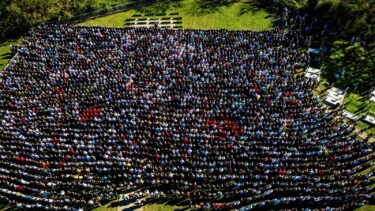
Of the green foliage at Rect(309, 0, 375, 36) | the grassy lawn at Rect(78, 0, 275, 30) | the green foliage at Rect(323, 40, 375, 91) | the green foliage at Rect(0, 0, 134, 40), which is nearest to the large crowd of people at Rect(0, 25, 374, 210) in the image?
the green foliage at Rect(323, 40, 375, 91)

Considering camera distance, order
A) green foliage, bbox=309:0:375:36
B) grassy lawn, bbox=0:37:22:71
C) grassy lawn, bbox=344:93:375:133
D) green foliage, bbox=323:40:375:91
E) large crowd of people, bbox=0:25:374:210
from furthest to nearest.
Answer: grassy lawn, bbox=0:37:22:71, green foliage, bbox=309:0:375:36, green foliage, bbox=323:40:375:91, grassy lawn, bbox=344:93:375:133, large crowd of people, bbox=0:25:374:210

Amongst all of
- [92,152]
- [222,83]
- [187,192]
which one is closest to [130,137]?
[92,152]

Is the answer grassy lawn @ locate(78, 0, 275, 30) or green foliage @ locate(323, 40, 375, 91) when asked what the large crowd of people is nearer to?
green foliage @ locate(323, 40, 375, 91)

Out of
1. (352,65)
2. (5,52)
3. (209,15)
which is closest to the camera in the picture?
(352,65)

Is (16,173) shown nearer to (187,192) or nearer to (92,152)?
(92,152)

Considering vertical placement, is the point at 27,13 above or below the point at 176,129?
above

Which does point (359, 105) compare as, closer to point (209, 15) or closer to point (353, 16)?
point (353, 16)

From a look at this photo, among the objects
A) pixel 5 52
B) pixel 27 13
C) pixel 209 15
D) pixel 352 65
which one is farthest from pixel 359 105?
pixel 27 13
